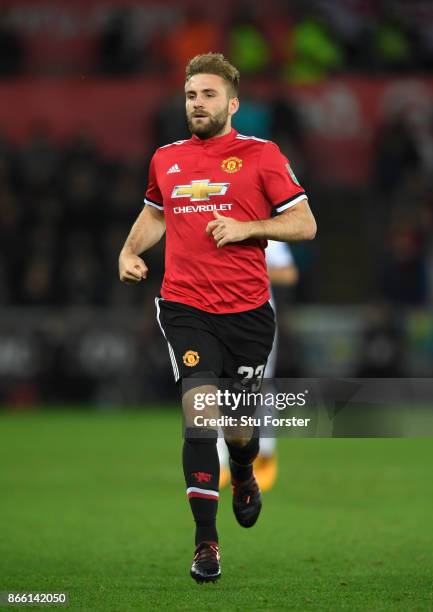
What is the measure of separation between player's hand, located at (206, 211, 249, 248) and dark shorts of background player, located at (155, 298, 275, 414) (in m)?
0.45

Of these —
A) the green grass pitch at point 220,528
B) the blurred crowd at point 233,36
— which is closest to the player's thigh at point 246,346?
the green grass pitch at point 220,528

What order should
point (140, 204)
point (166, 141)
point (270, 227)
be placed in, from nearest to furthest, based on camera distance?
point (270, 227) < point (140, 204) < point (166, 141)

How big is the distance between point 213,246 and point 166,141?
11.2m

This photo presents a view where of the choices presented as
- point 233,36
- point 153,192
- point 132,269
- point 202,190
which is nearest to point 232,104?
point 202,190

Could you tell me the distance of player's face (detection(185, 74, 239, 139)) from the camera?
6.81 m

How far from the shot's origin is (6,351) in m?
17.0

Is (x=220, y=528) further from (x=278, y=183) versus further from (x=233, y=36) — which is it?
(x=233, y=36)

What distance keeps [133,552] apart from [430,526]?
77.0 inches

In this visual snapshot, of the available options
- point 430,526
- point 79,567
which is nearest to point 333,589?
point 79,567

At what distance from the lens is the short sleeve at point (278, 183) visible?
22.2 feet

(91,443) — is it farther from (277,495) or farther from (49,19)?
(49,19)

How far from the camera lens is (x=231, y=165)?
6840mm

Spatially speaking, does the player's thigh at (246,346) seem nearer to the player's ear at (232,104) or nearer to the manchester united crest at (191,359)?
the manchester united crest at (191,359)

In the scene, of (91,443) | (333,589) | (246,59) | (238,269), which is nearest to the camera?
(333,589)
